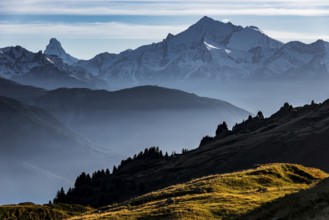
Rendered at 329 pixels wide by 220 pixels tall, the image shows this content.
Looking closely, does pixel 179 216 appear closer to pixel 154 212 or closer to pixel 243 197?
pixel 154 212

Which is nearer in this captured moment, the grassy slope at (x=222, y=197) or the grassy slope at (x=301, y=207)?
the grassy slope at (x=301, y=207)

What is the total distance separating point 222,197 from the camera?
63.9 m

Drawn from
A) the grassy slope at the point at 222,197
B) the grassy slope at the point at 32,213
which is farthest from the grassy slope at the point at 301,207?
the grassy slope at the point at 32,213

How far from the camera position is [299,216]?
Result: 4344 cm

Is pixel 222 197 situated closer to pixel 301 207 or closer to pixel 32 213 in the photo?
pixel 301 207

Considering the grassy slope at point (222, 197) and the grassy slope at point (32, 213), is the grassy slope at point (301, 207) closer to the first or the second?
the grassy slope at point (222, 197)

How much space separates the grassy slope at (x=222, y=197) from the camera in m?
57.0

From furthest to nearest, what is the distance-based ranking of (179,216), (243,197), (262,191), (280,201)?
1. (262,191)
2. (243,197)
3. (179,216)
4. (280,201)

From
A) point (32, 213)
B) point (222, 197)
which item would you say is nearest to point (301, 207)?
point (222, 197)

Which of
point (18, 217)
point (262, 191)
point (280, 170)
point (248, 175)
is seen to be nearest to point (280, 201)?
point (262, 191)

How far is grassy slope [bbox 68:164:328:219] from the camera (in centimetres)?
5700

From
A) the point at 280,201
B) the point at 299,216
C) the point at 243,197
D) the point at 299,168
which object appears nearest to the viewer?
the point at 299,216

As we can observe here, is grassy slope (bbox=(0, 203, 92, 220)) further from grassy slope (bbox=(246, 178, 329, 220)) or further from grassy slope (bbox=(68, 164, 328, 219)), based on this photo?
grassy slope (bbox=(246, 178, 329, 220))

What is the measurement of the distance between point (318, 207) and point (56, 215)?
108 metres
